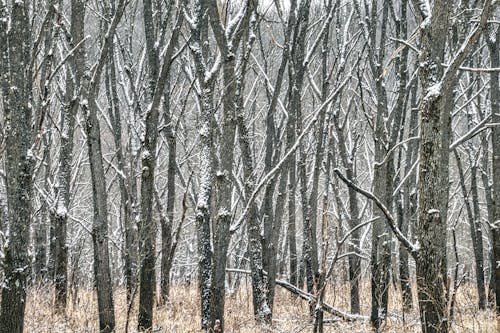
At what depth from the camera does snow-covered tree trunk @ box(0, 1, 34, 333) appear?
4.36 meters

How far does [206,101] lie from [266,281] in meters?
2.80

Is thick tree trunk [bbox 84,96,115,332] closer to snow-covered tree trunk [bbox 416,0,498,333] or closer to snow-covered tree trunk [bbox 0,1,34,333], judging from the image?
snow-covered tree trunk [bbox 0,1,34,333]

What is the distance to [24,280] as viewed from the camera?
14.5 ft

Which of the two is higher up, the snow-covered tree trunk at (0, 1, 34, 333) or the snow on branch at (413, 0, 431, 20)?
the snow on branch at (413, 0, 431, 20)

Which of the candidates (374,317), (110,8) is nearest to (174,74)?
(110,8)

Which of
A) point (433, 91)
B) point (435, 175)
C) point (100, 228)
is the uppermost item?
point (433, 91)

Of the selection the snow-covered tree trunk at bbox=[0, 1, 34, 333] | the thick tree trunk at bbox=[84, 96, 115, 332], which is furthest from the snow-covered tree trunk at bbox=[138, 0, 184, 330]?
the snow-covered tree trunk at bbox=[0, 1, 34, 333]

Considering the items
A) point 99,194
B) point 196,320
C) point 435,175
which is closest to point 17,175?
point 99,194

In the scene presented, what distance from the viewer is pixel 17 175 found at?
4.43 m

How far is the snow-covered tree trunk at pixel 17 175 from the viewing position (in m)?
4.36

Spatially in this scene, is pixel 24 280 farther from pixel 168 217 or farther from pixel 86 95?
pixel 168 217

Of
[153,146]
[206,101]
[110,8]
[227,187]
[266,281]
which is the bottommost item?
[266,281]

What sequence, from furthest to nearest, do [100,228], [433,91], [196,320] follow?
1. [196,320]
2. [100,228]
3. [433,91]

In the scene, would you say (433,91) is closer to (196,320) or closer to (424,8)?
(424,8)
